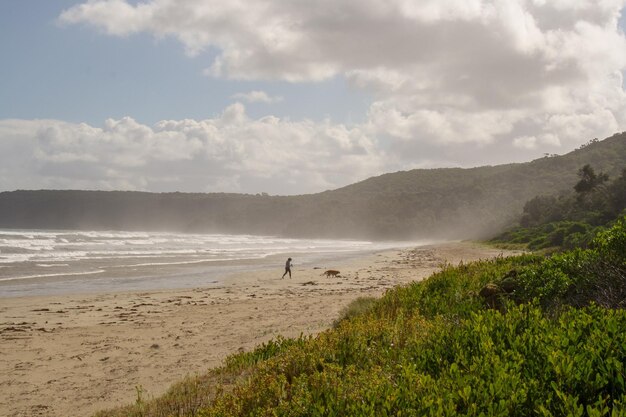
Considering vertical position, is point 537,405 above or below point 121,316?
above

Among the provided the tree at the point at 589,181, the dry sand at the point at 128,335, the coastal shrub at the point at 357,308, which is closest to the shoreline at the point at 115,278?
the dry sand at the point at 128,335

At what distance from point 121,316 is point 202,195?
563ft

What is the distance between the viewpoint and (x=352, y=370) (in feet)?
15.7

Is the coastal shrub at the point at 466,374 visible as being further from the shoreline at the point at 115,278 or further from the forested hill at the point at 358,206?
the forested hill at the point at 358,206

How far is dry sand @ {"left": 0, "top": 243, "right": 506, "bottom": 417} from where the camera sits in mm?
8406

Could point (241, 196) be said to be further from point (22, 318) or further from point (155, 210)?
point (22, 318)

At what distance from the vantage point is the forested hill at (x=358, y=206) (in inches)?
4304

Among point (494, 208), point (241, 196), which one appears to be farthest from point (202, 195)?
point (494, 208)

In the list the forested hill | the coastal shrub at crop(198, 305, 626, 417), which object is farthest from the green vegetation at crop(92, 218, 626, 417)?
the forested hill

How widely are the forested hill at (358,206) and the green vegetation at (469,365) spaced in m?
81.1

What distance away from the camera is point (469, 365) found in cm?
433

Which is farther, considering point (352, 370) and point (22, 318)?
point (22, 318)

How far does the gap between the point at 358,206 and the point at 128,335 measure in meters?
128

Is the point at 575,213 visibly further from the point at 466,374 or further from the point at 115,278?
the point at 466,374
